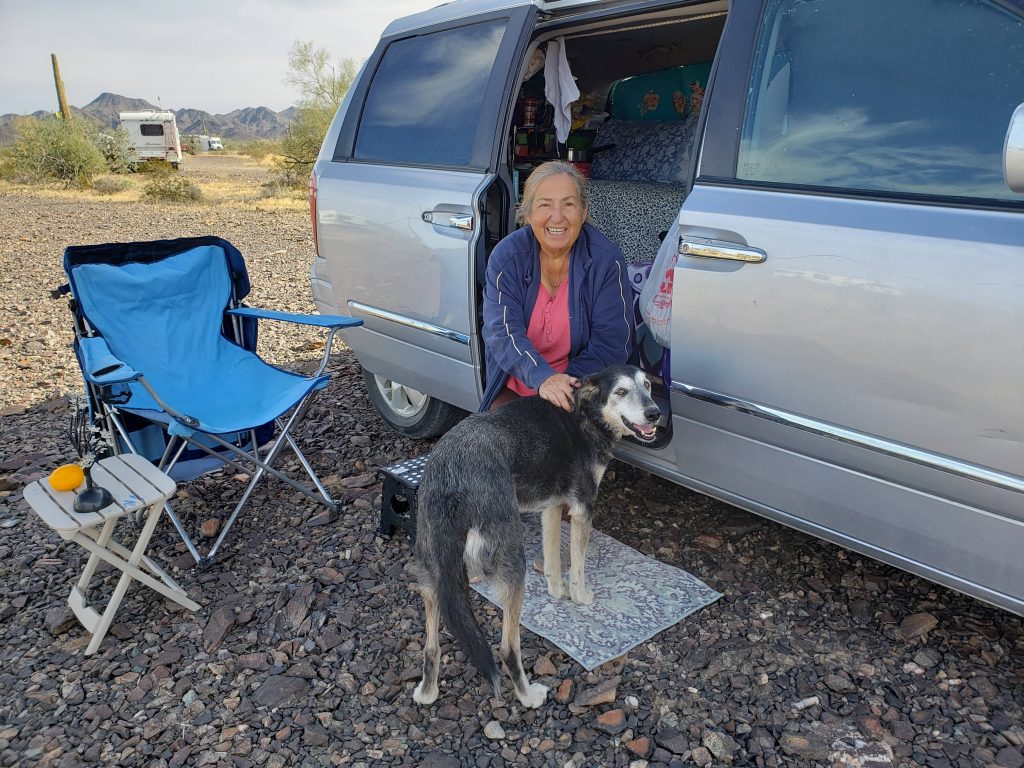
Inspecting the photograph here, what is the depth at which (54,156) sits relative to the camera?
25.5m

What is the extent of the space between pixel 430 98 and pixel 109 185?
78.7 feet

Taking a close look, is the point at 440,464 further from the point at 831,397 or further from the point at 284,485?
the point at 284,485

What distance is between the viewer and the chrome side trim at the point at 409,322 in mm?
3571

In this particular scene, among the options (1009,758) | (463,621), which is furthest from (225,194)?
(1009,758)

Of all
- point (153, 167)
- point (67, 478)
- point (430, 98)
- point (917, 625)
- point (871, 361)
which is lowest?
point (917, 625)

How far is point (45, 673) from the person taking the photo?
8.75 ft

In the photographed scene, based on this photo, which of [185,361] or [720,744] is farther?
[185,361]

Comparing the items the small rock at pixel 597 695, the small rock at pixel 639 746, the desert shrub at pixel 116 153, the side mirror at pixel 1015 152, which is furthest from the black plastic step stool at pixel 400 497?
the desert shrub at pixel 116 153

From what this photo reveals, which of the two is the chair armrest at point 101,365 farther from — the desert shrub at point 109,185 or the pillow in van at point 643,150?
the desert shrub at point 109,185

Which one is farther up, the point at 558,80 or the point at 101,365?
the point at 558,80

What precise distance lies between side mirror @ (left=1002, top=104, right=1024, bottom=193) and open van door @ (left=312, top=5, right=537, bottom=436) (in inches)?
81.2

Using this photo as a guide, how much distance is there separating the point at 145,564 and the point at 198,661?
490mm

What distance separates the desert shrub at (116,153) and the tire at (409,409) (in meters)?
29.6

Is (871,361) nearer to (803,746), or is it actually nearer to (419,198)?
(803,746)
